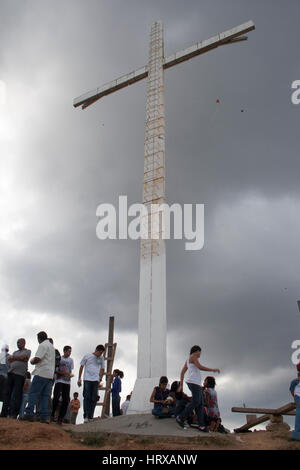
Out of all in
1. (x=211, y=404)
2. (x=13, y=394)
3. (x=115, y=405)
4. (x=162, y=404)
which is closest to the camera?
(x=13, y=394)

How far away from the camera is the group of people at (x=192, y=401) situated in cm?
723

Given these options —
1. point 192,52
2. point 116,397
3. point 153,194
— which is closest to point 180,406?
point 116,397

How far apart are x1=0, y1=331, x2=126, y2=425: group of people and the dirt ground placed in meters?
0.76

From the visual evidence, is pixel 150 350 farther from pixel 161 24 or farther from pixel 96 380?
pixel 161 24

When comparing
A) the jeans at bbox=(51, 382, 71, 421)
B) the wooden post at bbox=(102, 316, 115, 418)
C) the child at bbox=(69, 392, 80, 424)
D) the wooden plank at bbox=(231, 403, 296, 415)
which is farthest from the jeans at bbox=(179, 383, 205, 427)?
the wooden post at bbox=(102, 316, 115, 418)

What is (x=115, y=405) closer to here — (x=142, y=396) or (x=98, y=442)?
(x=142, y=396)

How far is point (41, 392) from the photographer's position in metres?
7.35

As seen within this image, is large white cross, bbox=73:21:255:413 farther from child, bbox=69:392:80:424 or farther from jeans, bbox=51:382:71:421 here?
child, bbox=69:392:80:424

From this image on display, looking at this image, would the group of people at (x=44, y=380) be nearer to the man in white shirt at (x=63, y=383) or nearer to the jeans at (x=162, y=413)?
the man in white shirt at (x=63, y=383)

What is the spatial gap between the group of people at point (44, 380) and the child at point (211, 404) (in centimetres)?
244

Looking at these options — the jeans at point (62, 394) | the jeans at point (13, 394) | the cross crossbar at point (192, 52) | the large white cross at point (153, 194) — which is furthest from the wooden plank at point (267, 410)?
the cross crossbar at point (192, 52)

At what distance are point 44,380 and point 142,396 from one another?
125 inches
